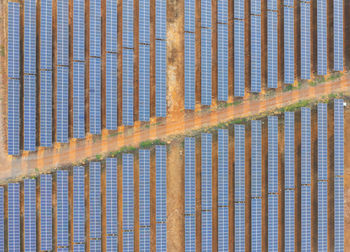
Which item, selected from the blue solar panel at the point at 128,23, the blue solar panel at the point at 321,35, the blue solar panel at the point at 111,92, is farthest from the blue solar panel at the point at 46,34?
the blue solar panel at the point at 321,35

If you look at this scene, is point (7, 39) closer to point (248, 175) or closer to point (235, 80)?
point (235, 80)

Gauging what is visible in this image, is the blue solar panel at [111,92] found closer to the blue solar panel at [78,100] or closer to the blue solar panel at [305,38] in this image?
the blue solar panel at [78,100]

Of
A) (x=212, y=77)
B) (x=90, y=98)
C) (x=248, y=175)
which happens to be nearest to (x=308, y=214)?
(x=248, y=175)

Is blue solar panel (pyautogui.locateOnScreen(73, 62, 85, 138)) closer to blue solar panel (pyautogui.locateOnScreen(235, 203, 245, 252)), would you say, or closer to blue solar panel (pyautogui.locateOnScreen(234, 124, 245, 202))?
blue solar panel (pyautogui.locateOnScreen(234, 124, 245, 202))

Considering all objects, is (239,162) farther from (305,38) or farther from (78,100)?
(78,100)

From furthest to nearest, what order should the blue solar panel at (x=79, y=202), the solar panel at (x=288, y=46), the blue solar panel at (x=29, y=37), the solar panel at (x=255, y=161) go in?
the solar panel at (x=288, y=46), the solar panel at (x=255, y=161), the blue solar panel at (x=79, y=202), the blue solar panel at (x=29, y=37)
